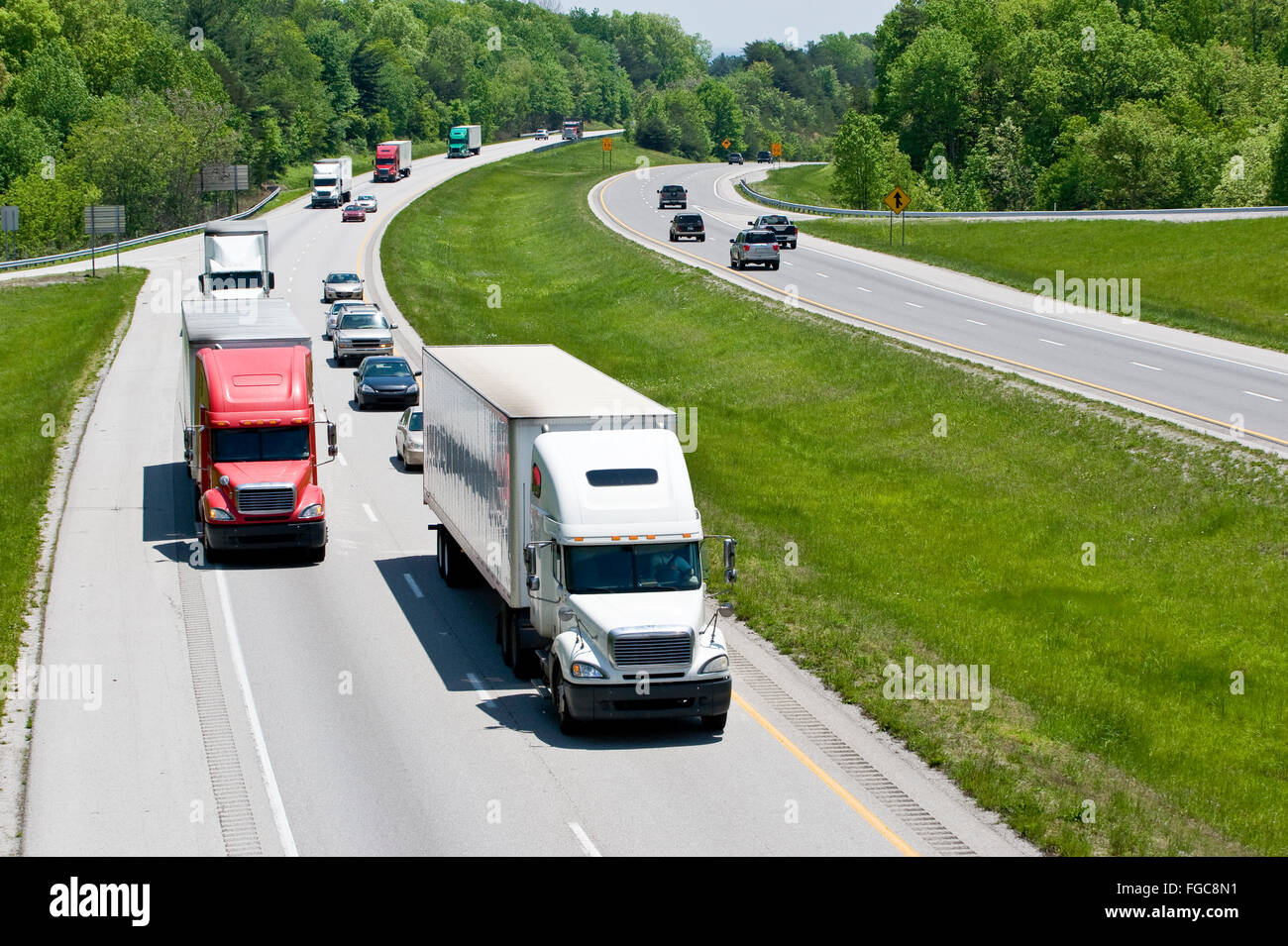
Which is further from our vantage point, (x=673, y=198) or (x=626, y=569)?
(x=673, y=198)

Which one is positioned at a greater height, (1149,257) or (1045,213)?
(1045,213)

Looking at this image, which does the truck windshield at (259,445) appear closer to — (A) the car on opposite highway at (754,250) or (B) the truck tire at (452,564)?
(B) the truck tire at (452,564)

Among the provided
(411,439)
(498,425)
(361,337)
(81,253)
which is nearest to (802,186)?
(81,253)

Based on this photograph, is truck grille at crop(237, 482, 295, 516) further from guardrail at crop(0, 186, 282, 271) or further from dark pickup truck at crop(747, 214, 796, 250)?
dark pickup truck at crop(747, 214, 796, 250)

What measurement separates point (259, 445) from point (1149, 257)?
55641 millimetres

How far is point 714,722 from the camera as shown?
1973cm

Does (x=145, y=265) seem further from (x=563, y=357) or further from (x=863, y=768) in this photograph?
(x=863, y=768)

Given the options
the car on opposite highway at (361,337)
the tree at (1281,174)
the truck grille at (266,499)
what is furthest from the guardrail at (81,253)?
the tree at (1281,174)

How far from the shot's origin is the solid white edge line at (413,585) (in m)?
26.6

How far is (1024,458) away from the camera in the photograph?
121 ft

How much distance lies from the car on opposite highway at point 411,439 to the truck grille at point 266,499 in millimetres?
8415

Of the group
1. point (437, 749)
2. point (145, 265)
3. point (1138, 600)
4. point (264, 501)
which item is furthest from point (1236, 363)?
point (145, 265)

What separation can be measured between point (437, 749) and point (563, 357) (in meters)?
9.89

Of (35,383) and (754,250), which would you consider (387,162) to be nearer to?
(754,250)
